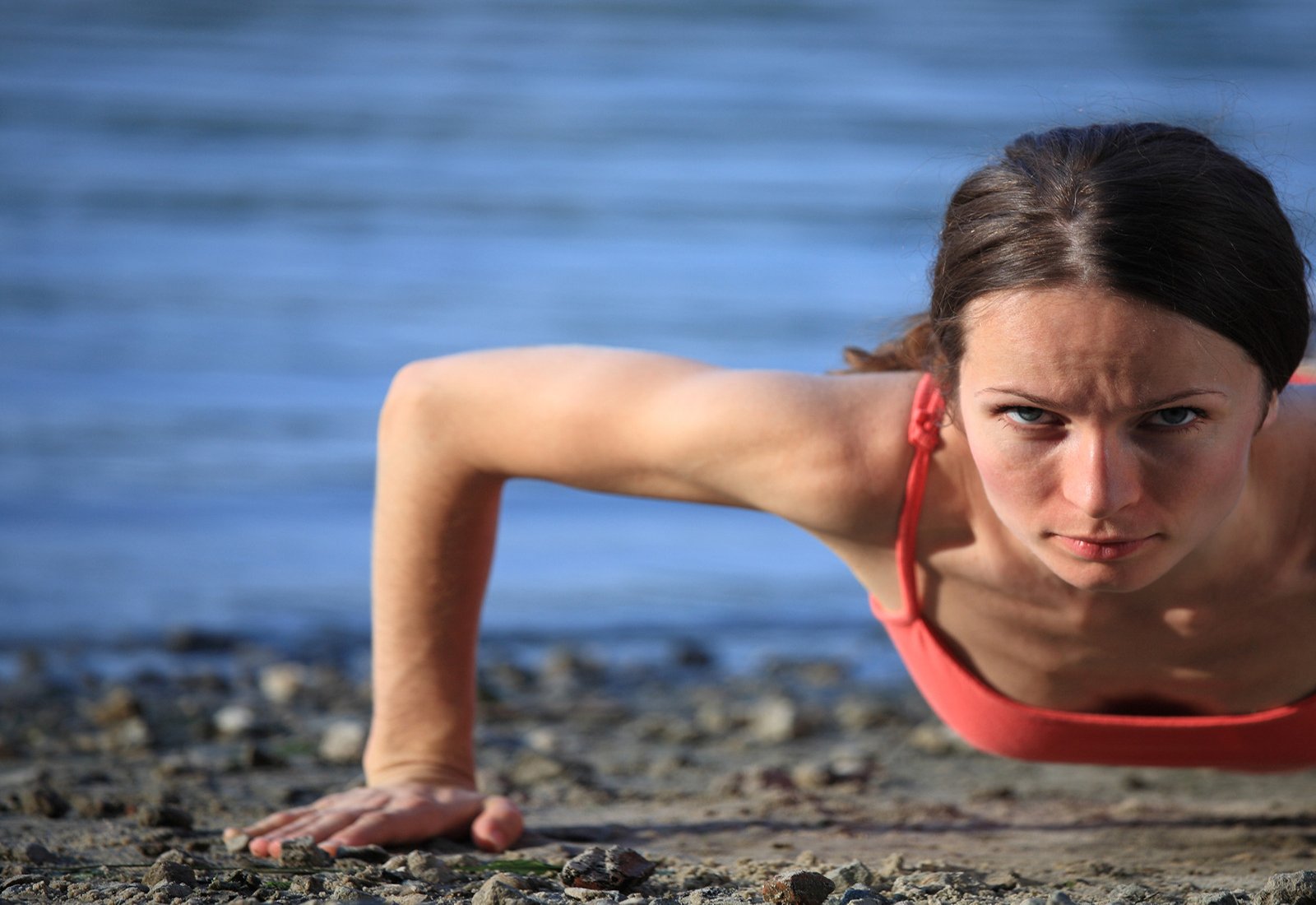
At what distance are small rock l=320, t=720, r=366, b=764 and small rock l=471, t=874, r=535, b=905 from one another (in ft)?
6.20

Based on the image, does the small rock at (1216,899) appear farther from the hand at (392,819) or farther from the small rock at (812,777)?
the small rock at (812,777)

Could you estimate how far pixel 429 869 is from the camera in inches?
112

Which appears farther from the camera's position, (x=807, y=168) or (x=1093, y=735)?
(x=807, y=168)

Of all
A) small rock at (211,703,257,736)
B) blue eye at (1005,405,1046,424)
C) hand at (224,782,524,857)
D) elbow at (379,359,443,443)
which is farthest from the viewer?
small rock at (211,703,257,736)

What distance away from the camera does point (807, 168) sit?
19.7 m

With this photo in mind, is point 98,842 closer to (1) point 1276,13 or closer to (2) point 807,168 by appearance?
(2) point 807,168

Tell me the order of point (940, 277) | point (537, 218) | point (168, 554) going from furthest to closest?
point (537, 218) → point (168, 554) → point (940, 277)

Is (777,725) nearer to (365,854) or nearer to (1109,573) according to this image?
(365,854)

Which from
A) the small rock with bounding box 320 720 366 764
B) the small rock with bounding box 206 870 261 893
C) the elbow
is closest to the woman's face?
the elbow

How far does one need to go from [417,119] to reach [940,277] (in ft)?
63.5

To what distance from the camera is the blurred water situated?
7.64 metres

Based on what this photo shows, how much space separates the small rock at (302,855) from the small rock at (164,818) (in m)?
0.49

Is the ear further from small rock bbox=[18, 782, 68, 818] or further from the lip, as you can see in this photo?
small rock bbox=[18, 782, 68, 818]

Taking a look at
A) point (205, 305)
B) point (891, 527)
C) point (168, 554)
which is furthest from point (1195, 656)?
point (205, 305)
